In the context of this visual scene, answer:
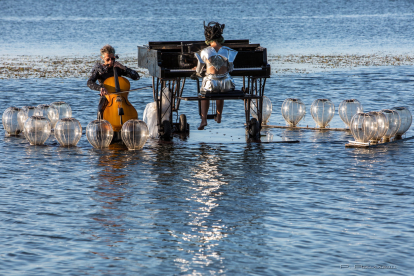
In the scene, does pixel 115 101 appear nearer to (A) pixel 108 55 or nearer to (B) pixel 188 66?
(A) pixel 108 55

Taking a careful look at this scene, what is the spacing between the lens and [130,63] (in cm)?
2770

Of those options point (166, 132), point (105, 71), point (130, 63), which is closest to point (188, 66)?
point (166, 132)

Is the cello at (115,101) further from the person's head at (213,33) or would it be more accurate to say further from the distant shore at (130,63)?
the distant shore at (130,63)

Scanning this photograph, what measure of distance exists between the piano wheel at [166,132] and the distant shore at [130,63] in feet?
39.8

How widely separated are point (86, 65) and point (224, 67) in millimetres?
17474

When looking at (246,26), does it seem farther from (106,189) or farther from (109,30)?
(106,189)

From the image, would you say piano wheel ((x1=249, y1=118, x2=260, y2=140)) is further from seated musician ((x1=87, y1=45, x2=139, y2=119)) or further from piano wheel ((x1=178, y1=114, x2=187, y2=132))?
seated musician ((x1=87, y1=45, x2=139, y2=119))

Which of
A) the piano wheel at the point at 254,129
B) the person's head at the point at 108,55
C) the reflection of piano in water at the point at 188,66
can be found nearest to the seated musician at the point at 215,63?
the reflection of piano in water at the point at 188,66

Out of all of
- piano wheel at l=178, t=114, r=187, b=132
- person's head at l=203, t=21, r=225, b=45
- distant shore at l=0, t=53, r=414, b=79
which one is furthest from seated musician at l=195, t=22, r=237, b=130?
distant shore at l=0, t=53, r=414, b=79

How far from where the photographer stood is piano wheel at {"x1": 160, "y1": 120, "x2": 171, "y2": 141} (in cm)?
1121

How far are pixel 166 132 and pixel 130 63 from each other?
16.9 metres

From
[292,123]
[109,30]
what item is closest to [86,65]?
[292,123]

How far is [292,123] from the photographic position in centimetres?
1286

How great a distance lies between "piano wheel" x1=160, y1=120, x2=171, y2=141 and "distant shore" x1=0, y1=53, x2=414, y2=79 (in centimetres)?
1212
